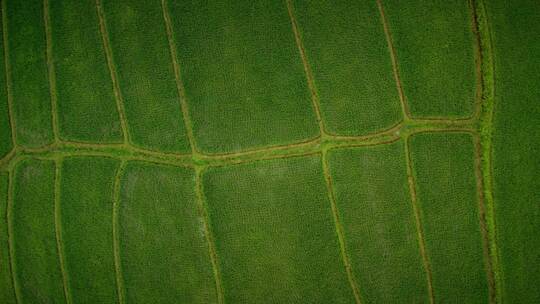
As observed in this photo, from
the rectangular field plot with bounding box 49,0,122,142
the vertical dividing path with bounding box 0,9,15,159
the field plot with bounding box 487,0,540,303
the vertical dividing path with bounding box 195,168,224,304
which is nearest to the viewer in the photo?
the field plot with bounding box 487,0,540,303

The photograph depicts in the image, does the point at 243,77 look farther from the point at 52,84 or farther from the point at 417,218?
the point at 417,218

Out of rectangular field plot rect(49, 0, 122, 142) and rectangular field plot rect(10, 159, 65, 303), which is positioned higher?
rectangular field plot rect(49, 0, 122, 142)

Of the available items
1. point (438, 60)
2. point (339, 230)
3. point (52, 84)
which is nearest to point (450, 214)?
point (339, 230)

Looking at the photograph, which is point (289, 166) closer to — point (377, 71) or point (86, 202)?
point (377, 71)

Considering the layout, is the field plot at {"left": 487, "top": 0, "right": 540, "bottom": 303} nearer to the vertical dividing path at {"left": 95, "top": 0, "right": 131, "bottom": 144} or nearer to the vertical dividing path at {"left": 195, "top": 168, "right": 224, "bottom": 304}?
the vertical dividing path at {"left": 195, "top": 168, "right": 224, "bottom": 304}

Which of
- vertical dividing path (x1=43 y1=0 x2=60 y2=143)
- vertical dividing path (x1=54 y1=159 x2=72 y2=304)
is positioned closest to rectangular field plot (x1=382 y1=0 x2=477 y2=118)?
vertical dividing path (x1=43 y1=0 x2=60 y2=143)

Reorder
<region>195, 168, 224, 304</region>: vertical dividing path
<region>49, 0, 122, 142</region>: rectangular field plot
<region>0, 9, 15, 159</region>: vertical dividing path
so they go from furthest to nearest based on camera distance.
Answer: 1. <region>0, 9, 15, 159</region>: vertical dividing path
2. <region>49, 0, 122, 142</region>: rectangular field plot
3. <region>195, 168, 224, 304</region>: vertical dividing path

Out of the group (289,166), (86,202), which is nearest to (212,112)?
(289,166)

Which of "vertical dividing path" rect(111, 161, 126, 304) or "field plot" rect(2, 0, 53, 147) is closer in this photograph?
"vertical dividing path" rect(111, 161, 126, 304)
